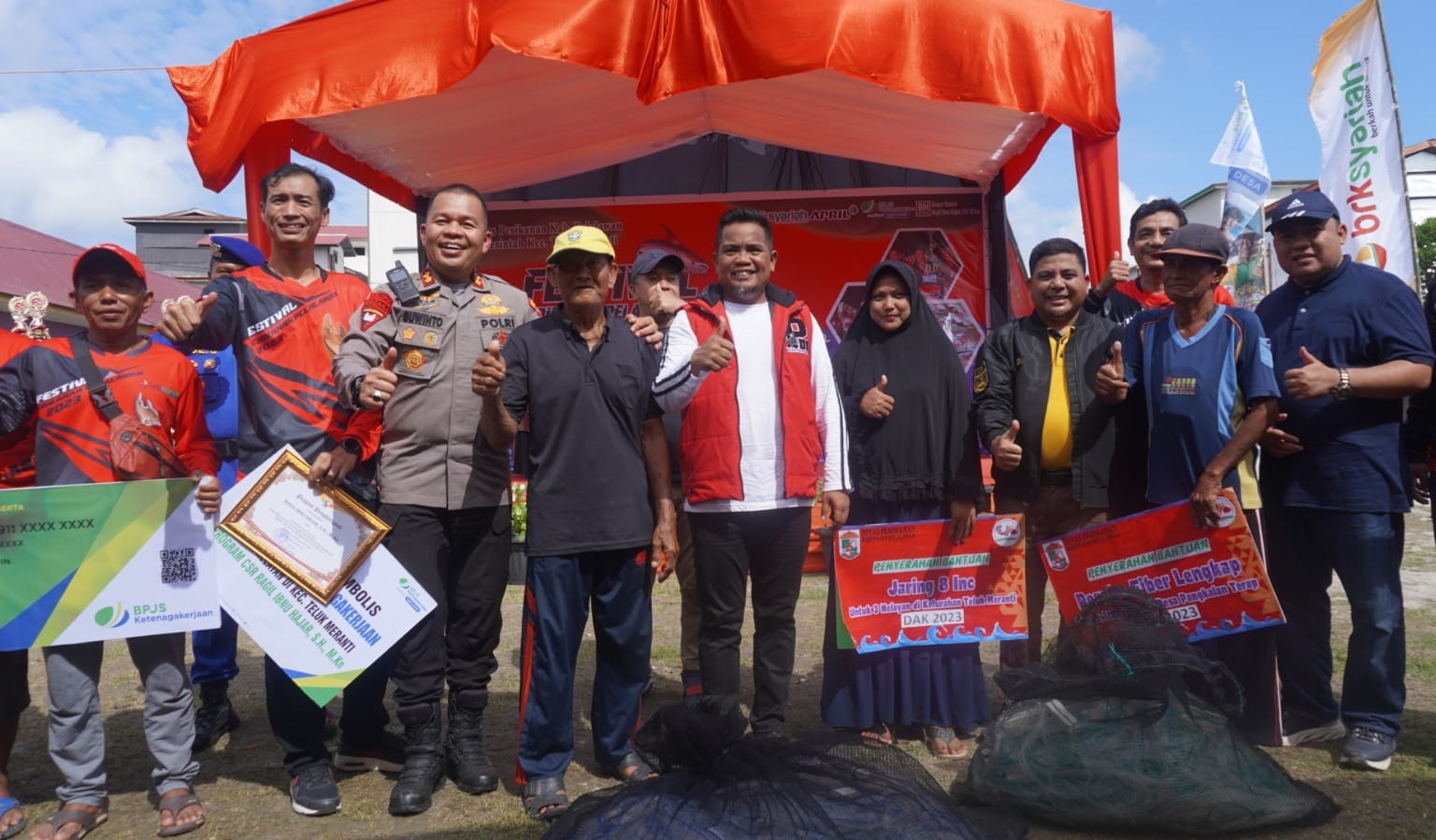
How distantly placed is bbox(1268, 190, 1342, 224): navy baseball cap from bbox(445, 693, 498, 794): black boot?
3.49m

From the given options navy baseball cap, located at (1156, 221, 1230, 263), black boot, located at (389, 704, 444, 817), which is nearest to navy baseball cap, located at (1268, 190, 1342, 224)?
navy baseball cap, located at (1156, 221, 1230, 263)

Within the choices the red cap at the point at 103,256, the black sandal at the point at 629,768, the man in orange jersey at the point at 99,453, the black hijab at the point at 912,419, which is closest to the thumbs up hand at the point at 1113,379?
the black hijab at the point at 912,419

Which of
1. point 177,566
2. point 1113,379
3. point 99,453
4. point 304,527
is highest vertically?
point 1113,379

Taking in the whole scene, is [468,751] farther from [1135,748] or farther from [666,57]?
[666,57]

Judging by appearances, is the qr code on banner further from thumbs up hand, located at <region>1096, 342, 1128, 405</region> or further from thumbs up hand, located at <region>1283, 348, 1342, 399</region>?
thumbs up hand, located at <region>1283, 348, 1342, 399</region>

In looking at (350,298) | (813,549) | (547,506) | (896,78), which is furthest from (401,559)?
(813,549)

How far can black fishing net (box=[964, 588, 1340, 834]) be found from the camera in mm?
2676

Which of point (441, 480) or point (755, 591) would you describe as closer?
point (441, 480)

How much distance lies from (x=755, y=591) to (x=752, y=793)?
49.0 inches

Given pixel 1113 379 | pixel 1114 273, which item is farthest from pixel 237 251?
pixel 1114 273

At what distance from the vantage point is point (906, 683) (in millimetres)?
3545

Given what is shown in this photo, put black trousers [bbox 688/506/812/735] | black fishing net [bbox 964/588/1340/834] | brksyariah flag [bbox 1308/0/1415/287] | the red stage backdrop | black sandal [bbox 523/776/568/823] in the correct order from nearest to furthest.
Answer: black fishing net [bbox 964/588/1340/834] → black sandal [bbox 523/776/568/823] → black trousers [bbox 688/506/812/735] → brksyariah flag [bbox 1308/0/1415/287] → the red stage backdrop

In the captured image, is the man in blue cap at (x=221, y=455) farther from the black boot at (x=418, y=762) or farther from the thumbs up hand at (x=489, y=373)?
the thumbs up hand at (x=489, y=373)

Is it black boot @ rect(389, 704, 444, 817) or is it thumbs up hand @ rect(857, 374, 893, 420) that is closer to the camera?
black boot @ rect(389, 704, 444, 817)
